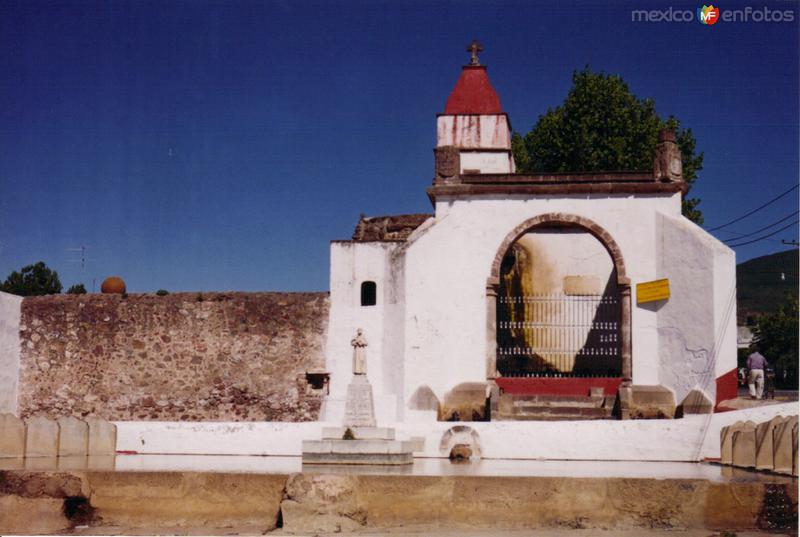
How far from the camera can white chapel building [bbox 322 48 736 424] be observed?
18828 mm

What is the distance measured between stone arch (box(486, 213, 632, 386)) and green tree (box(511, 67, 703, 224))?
32.2 ft

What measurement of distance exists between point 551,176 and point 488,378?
4480 millimetres

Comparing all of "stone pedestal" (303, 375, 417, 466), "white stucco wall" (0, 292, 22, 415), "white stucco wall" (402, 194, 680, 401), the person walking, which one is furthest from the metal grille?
"white stucco wall" (0, 292, 22, 415)

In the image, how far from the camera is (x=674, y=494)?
11586mm

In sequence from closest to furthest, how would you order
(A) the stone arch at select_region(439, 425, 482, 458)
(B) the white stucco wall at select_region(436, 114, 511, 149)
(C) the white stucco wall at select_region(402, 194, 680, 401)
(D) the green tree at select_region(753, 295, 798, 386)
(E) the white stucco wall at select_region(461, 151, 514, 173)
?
(A) the stone arch at select_region(439, 425, 482, 458) < (C) the white stucco wall at select_region(402, 194, 680, 401) < (E) the white stucco wall at select_region(461, 151, 514, 173) < (B) the white stucco wall at select_region(436, 114, 511, 149) < (D) the green tree at select_region(753, 295, 798, 386)

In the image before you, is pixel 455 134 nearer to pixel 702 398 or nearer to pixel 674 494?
pixel 702 398

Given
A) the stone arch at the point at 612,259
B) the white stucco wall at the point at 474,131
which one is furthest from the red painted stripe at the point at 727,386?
the white stucco wall at the point at 474,131

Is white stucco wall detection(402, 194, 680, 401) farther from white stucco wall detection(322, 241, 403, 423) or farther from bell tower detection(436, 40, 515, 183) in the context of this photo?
bell tower detection(436, 40, 515, 183)

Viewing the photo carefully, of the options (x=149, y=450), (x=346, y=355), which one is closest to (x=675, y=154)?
(x=346, y=355)

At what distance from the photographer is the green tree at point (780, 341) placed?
3556 centimetres

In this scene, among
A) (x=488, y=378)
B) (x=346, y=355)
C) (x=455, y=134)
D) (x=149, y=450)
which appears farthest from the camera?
(x=455, y=134)

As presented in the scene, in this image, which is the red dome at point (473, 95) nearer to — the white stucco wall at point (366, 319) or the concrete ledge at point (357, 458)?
the white stucco wall at point (366, 319)

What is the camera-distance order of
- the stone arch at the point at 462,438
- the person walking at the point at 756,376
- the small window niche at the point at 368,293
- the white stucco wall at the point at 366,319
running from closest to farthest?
the stone arch at the point at 462,438
the person walking at the point at 756,376
the white stucco wall at the point at 366,319
the small window niche at the point at 368,293

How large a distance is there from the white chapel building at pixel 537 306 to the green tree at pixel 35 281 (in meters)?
23.6
